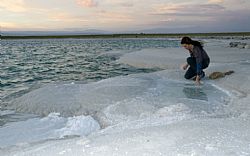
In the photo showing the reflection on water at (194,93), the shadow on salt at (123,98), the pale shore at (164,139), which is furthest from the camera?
the reflection on water at (194,93)

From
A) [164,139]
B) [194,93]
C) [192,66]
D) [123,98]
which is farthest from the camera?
[192,66]

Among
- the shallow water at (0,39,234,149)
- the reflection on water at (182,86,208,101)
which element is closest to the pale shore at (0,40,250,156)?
the shallow water at (0,39,234,149)

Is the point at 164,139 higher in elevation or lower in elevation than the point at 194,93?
higher

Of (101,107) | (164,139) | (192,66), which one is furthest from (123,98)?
(164,139)

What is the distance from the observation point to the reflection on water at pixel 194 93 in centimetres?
971

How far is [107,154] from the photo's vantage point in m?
5.06

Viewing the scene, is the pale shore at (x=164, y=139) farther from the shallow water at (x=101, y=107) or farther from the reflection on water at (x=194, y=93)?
the reflection on water at (x=194, y=93)

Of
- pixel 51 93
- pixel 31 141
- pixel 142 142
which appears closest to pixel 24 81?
pixel 51 93

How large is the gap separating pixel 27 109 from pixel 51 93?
1.65 meters

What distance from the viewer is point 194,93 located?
1029 centimetres

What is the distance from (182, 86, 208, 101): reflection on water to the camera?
31.8ft

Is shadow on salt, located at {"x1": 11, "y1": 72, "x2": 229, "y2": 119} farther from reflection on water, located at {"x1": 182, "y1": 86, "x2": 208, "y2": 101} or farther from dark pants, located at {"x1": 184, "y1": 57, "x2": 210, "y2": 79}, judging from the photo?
dark pants, located at {"x1": 184, "y1": 57, "x2": 210, "y2": 79}

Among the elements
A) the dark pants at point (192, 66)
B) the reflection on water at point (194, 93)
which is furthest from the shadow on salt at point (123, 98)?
the dark pants at point (192, 66)

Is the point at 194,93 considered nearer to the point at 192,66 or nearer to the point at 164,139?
the point at 192,66
